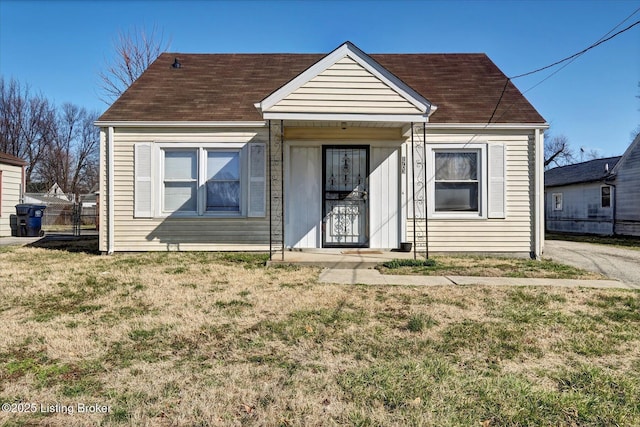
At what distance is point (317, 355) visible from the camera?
120 inches

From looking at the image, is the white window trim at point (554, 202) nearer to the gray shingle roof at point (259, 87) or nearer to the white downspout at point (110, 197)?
the gray shingle roof at point (259, 87)

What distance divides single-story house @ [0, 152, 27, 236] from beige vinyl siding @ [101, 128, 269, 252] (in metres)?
8.49

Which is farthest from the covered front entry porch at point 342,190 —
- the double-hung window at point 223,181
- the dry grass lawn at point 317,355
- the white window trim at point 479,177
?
the dry grass lawn at point 317,355

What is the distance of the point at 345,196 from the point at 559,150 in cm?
4646

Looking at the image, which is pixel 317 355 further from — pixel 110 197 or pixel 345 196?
pixel 110 197

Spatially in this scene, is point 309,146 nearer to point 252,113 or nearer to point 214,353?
point 252,113

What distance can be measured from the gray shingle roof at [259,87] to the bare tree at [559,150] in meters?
42.3

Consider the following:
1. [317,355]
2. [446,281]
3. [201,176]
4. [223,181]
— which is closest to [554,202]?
[446,281]

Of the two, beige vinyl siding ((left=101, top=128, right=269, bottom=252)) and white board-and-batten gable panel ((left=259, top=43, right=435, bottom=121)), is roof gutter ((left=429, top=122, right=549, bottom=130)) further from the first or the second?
beige vinyl siding ((left=101, top=128, right=269, bottom=252))

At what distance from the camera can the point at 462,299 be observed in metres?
4.63

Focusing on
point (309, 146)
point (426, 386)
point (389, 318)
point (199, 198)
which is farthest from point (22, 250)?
point (426, 386)

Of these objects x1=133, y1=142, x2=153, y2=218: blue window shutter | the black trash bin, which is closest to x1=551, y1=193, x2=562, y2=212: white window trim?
x1=133, y1=142, x2=153, y2=218: blue window shutter

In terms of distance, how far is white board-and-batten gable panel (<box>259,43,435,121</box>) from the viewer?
22.7 ft

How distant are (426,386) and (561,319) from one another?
7.27 feet
